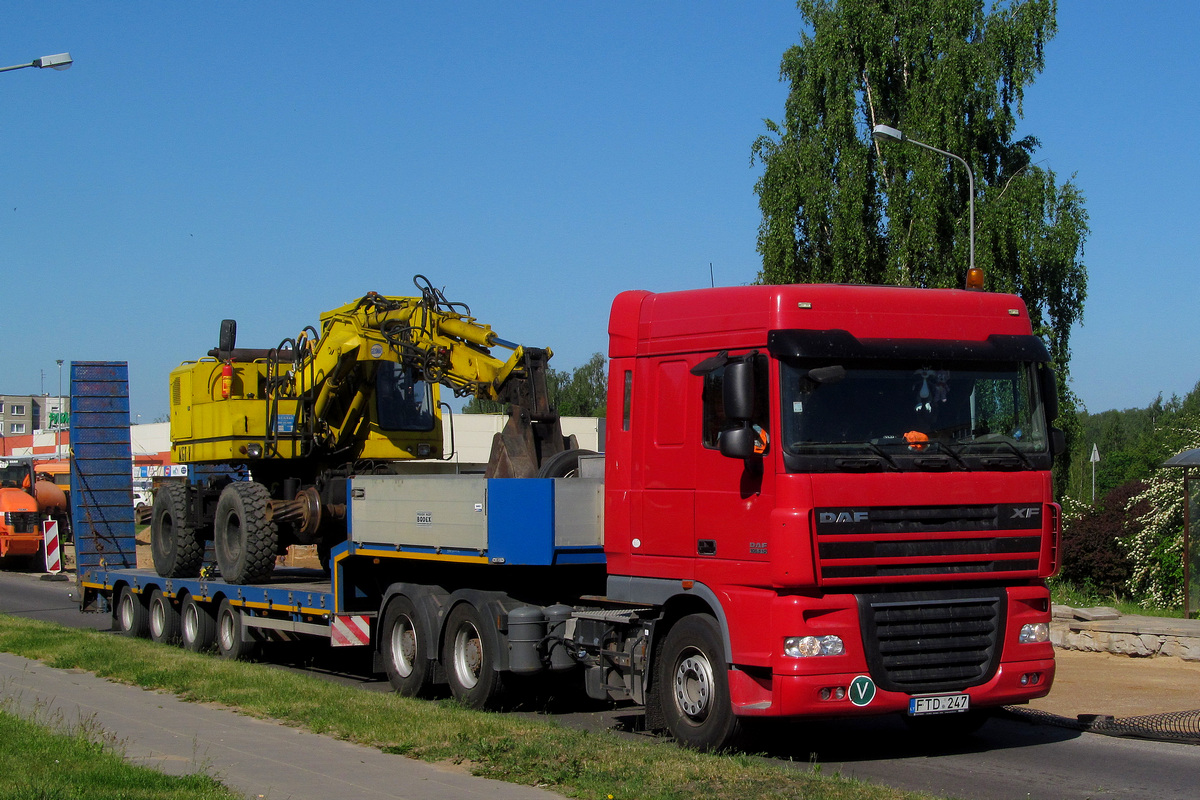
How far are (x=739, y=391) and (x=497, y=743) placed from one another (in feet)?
9.43

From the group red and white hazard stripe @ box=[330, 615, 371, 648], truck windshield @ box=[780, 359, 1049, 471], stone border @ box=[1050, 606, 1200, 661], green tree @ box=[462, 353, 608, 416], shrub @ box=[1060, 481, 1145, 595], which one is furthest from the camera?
green tree @ box=[462, 353, 608, 416]

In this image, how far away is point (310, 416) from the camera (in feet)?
Answer: 53.7

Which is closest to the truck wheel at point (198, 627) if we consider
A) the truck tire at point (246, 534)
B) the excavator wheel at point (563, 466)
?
the truck tire at point (246, 534)

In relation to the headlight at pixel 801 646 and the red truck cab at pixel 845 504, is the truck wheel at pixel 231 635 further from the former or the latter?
the headlight at pixel 801 646

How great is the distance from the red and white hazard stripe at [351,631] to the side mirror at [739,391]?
19.5 ft

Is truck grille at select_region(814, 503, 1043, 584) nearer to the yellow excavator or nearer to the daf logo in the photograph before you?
the daf logo

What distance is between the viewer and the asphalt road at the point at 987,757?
27.1 feet

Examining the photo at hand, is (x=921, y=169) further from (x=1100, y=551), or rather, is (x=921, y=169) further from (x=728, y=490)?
(x=728, y=490)

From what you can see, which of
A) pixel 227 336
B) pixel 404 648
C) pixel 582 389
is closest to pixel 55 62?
pixel 227 336

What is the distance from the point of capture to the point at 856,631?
8555 millimetres

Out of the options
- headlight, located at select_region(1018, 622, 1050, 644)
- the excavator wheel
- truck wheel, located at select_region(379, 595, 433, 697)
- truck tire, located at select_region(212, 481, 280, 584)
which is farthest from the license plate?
truck tire, located at select_region(212, 481, 280, 584)

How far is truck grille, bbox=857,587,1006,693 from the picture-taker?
339 inches

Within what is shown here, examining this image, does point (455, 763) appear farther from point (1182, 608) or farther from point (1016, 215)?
point (1016, 215)

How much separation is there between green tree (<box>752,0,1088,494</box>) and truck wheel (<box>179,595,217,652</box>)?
2040 cm
